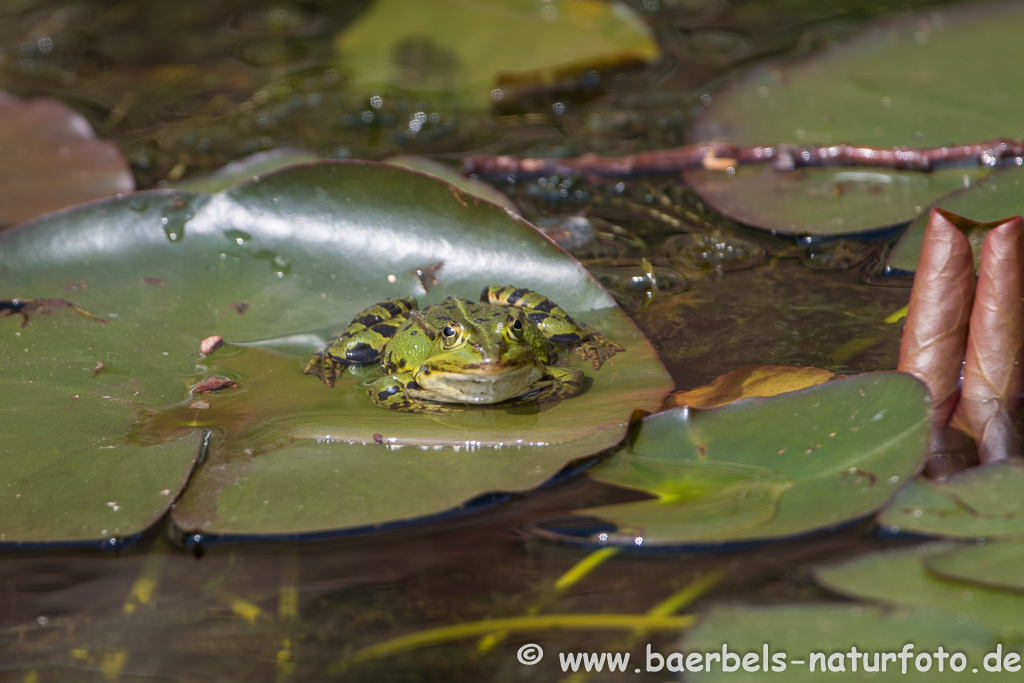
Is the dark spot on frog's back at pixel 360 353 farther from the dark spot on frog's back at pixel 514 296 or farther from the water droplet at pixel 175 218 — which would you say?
the water droplet at pixel 175 218

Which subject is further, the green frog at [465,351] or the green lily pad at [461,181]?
the green lily pad at [461,181]

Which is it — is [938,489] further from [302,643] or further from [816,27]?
[816,27]

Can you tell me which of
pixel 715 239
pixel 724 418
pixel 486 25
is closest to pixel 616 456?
pixel 724 418

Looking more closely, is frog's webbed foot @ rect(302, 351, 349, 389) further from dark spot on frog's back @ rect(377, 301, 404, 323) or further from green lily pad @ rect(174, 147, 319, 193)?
green lily pad @ rect(174, 147, 319, 193)

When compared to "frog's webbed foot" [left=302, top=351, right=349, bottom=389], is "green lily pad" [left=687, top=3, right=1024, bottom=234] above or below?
above

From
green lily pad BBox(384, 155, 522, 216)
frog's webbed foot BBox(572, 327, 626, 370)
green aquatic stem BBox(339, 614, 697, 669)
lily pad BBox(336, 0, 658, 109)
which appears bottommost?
green aquatic stem BBox(339, 614, 697, 669)

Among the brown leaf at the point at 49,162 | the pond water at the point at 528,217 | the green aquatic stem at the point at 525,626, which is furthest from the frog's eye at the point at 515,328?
the brown leaf at the point at 49,162

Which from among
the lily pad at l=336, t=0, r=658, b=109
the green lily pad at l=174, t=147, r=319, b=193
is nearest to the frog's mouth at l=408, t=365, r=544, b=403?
the green lily pad at l=174, t=147, r=319, b=193
